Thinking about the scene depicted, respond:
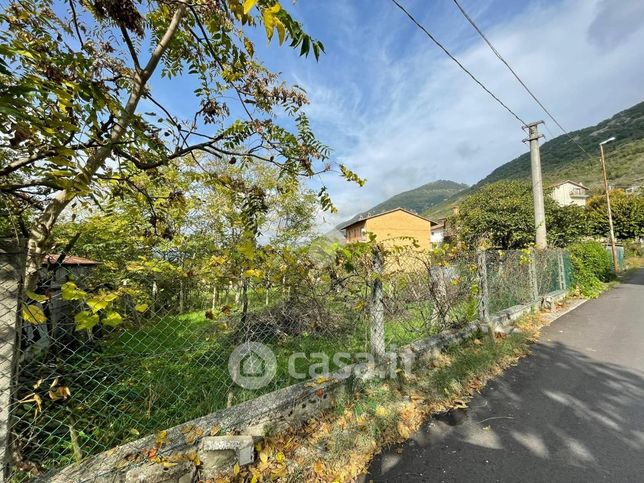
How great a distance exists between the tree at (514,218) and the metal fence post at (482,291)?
16312mm

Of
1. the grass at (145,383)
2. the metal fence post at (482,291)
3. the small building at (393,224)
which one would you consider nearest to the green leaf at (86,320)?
the grass at (145,383)

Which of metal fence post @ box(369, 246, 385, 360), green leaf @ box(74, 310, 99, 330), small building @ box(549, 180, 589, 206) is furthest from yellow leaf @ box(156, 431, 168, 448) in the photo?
small building @ box(549, 180, 589, 206)

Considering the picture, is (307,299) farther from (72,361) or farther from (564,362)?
(564,362)

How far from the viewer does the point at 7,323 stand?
158cm

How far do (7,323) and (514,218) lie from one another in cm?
2758

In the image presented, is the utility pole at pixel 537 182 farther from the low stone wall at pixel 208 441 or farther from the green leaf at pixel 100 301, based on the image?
the green leaf at pixel 100 301

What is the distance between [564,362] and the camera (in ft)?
14.9

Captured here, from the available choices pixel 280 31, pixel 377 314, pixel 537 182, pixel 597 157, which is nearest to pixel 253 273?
pixel 280 31

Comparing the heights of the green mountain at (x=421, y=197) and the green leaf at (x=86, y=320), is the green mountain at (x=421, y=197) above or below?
above

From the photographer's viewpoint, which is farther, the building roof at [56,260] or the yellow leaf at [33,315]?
the building roof at [56,260]

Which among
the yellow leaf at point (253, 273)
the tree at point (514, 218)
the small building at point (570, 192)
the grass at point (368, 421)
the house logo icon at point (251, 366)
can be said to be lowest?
the grass at point (368, 421)

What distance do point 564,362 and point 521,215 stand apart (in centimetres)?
2257

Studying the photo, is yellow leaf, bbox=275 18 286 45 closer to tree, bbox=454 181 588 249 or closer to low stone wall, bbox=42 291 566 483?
low stone wall, bbox=42 291 566 483

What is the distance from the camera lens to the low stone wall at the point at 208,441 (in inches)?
73.4
